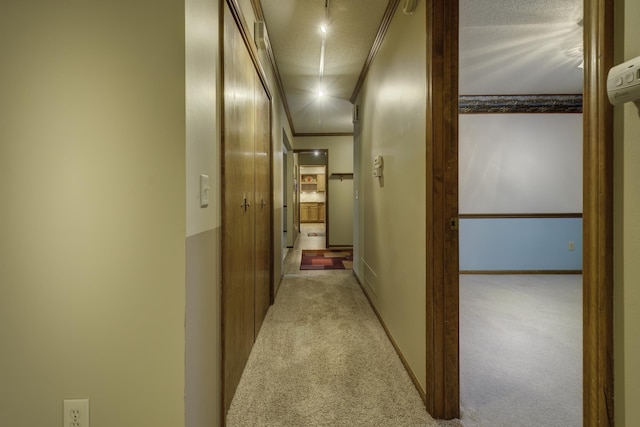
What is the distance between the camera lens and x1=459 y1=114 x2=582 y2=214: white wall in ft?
13.3

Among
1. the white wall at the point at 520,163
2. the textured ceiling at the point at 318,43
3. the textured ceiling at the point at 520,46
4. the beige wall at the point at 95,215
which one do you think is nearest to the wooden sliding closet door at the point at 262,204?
the textured ceiling at the point at 318,43

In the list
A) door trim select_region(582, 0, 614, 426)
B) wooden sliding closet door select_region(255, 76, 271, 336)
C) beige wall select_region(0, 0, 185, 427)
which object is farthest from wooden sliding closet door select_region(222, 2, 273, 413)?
door trim select_region(582, 0, 614, 426)

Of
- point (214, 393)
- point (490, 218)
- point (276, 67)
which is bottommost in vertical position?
point (214, 393)

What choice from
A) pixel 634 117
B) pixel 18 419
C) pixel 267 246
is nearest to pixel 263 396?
pixel 18 419

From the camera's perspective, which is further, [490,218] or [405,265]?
[490,218]

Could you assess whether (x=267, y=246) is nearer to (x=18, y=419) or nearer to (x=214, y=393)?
(x=214, y=393)

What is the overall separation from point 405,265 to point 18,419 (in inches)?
73.2

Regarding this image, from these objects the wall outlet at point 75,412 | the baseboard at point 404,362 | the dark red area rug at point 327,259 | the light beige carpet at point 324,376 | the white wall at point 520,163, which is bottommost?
the light beige carpet at point 324,376

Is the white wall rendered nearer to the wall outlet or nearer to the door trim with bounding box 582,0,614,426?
the door trim with bounding box 582,0,614,426

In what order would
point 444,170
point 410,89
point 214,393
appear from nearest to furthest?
point 214,393
point 444,170
point 410,89

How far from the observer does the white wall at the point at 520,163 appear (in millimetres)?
4066

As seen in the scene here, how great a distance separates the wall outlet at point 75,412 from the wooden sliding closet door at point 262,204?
1.25 m

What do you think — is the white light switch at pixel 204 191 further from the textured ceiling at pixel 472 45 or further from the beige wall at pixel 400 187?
the textured ceiling at pixel 472 45

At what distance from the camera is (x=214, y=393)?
122 centimetres
